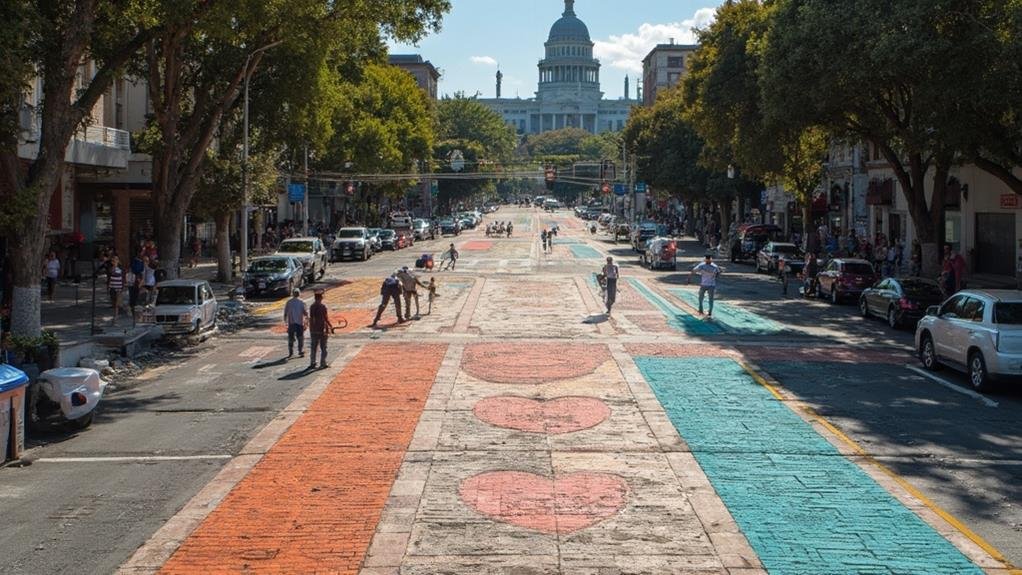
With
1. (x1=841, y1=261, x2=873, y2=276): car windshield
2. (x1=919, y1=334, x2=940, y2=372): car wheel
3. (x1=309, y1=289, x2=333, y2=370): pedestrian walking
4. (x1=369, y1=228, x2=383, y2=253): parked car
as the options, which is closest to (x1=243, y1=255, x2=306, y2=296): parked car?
(x1=309, y1=289, x2=333, y2=370): pedestrian walking

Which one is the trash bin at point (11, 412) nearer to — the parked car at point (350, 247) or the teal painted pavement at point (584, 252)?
the parked car at point (350, 247)

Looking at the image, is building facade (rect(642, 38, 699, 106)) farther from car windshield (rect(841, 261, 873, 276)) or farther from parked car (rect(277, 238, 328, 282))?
car windshield (rect(841, 261, 873, 276))

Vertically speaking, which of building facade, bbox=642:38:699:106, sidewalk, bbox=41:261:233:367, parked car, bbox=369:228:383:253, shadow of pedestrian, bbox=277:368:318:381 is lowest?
shadow of pedestrian, bbox=277:368:318:381

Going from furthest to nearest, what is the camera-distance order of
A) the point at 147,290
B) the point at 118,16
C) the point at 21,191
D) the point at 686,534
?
the point at 147,290, the point at 118,16, the point at 21,191, the point at 686,534

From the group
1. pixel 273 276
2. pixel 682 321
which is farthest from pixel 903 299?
pixel 273 276

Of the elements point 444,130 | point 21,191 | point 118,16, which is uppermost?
point 444,130

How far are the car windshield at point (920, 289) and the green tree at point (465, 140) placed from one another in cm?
9537

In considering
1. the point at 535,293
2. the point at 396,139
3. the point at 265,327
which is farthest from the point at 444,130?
the point at 265,327

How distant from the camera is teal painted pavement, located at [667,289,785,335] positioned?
28531 mm

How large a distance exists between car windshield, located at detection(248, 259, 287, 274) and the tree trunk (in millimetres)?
4253

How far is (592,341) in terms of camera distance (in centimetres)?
2605

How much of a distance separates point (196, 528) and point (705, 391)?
1039 cm

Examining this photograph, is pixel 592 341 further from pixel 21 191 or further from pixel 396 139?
pixel 396 139

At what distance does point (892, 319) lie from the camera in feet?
97.2
